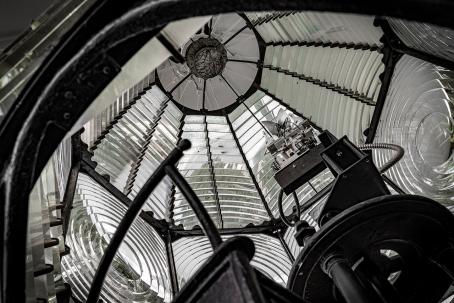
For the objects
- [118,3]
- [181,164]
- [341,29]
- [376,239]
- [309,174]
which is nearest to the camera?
[118,3]

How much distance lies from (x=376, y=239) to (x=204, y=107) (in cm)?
319

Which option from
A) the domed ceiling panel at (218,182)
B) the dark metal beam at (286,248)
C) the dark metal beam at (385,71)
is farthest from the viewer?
the domed ceiling panel at (218,182)

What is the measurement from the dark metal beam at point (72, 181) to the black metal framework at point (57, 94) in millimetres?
2147

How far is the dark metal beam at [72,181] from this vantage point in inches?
135

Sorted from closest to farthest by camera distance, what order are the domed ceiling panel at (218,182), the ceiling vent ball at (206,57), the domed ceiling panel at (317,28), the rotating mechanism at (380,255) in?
1. the rotating mechanism at (380,255)
2. the domed ceiling panel at (317,28)
3. the domed ceiling panel at (218,182)
4. the ceiling vent ball at (206,57)

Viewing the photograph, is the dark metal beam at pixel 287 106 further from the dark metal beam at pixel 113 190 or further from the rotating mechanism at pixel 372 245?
the rotating mechanism at pixel 372 245

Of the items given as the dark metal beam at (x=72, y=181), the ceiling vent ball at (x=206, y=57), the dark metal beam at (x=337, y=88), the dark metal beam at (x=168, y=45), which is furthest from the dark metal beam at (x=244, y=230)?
the dark metal beam at (x=168, y=45)

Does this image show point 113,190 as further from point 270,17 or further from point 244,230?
point 270,17

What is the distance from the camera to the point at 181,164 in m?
4.84

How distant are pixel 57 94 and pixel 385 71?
10.8ft

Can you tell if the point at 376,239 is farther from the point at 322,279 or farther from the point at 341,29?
the point at 341,29

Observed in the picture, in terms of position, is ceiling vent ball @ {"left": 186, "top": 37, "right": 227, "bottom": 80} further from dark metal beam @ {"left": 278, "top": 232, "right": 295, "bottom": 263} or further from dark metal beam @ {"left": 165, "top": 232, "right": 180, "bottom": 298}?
dark metal beam @ {"left": 278, "top": 232, "right": 295, "bottom": 263}

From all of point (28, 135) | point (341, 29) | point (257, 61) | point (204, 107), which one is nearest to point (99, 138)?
point (204, 107)

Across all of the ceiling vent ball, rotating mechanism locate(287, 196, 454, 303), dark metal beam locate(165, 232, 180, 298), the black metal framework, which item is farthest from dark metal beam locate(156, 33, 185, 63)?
the ceiling vent ball
